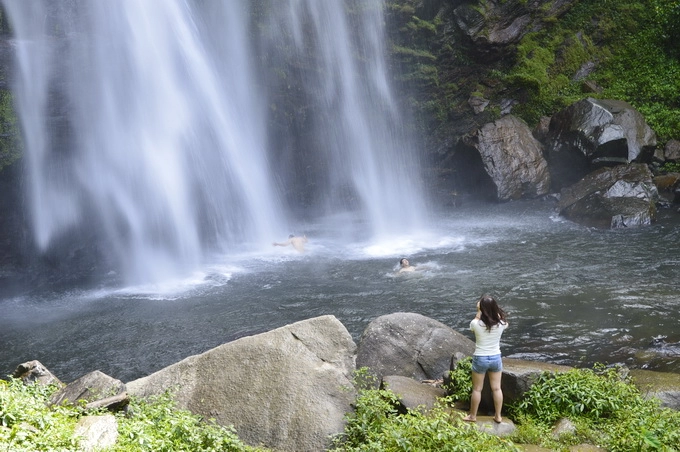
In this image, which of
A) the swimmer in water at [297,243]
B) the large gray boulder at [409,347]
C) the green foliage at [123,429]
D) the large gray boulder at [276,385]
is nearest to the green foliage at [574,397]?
the large gray boulder at [409,347]

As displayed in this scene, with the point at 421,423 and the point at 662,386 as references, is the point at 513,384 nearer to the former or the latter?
the point at 421,423

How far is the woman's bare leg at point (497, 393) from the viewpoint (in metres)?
6.52

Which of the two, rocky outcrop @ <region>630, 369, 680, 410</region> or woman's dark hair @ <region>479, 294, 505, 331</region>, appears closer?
woman's dark hair @ <region>479, 294, 505, 331</region>

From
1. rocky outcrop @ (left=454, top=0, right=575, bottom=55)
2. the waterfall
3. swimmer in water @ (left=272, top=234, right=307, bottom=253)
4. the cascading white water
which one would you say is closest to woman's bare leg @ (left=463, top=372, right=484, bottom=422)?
swimmer in water @ (left=272, top=234, right=307, bottom=253)

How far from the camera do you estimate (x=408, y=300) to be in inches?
493

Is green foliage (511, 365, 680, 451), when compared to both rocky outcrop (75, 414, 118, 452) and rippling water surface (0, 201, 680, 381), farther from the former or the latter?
rocky outcrop (75, 414, 118, 452)

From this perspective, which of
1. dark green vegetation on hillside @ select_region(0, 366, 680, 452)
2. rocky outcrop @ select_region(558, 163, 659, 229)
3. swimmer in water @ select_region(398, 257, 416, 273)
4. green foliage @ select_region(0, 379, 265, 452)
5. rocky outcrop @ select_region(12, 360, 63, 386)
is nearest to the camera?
green foliage @ select_region(0, 379, 265, 452)

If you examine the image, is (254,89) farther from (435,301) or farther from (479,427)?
(479,427)

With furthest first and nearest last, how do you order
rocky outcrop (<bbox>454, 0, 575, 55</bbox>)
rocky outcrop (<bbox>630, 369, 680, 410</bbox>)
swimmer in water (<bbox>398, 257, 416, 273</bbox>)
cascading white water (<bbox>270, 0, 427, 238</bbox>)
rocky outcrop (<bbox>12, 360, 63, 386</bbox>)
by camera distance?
rocky outcrop (<bbox>454, 0, 575, 55</bbox>)
cascading white water (<bbox>270, 0, 427, 238</bbox>)
swimmer in water (<bbox>398, 257, 416, 273</bbox>)
rocky outcrop (<bbox>12, 360, 63, 386</bbox>)
rocky outcrop (<bbox>630, 369, 680, 410</bbox>)

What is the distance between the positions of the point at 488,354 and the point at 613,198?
544 inches

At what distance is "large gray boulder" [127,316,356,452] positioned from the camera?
21.5 ft

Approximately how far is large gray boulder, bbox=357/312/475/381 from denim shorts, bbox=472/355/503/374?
155 centimetres

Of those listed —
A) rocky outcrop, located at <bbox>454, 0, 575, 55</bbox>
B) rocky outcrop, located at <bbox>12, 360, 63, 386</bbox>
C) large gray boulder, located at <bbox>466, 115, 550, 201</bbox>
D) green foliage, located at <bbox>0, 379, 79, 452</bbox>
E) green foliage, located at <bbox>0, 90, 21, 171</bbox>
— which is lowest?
rocky outcrop, located at <bbox>12, 360, 63, 386</bbox>

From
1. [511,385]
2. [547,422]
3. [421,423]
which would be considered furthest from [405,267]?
[421,423]
